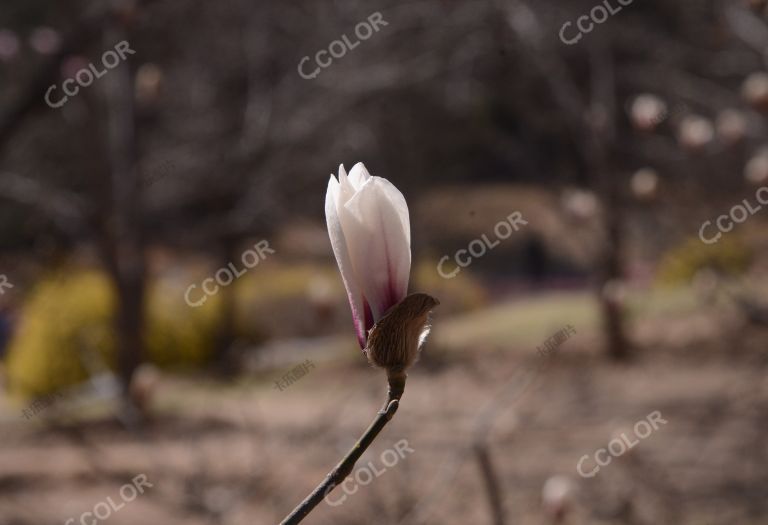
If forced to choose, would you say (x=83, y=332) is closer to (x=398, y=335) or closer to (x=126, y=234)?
(x=126, y=234)

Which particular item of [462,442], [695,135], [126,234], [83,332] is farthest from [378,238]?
[83,332]

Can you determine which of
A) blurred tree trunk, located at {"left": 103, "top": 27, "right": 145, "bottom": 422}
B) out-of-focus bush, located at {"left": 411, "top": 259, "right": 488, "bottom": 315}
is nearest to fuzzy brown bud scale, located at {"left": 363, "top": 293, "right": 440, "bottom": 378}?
blurred tree trunk, located at {"left": 103, "top": 27, "right": 145, "bottom": 422}

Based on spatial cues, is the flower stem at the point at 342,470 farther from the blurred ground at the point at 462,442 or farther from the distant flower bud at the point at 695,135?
the distant flower bud at the point at 695,135

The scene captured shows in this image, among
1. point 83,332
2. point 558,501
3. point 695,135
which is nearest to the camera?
point 558,501

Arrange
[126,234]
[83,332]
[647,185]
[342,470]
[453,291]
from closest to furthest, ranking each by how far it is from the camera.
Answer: [342,470] → [647,185] → [126,234] → [83,332] → [453,291]

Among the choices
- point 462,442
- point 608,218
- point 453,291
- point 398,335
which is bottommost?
point 453,291

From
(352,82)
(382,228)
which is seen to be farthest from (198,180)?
(382,228)
